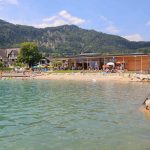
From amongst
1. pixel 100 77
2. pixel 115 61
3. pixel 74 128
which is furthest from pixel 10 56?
pixel 74 128

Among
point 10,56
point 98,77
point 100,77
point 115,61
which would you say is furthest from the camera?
point 10,56

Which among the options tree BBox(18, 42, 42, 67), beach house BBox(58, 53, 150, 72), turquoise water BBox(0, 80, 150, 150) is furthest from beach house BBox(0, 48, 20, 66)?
turquoise water BBox(0, 80, 150, 150)

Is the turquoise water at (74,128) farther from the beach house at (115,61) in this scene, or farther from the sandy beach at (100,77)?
the beach house at (115,61)

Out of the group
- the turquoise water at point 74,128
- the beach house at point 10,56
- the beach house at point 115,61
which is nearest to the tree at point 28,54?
the beach house at point 115,61

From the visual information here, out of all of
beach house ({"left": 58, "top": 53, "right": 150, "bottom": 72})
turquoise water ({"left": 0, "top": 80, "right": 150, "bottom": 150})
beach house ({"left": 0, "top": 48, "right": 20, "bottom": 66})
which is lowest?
turquoise water ({"left": 0, "top": 80, "right": 150, "bottom": 150})

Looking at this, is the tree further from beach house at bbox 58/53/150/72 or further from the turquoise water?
the turquoise water

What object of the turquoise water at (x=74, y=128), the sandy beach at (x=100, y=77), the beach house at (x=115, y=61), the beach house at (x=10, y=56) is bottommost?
the turquoise water at (x=74, y=128)

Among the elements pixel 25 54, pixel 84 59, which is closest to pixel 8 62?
pixel 25 54

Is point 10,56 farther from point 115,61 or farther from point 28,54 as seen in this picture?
point 115,61

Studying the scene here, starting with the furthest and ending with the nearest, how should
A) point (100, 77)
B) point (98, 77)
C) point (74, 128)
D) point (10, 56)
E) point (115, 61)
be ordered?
point (10, 56) < point (115, 61) < point (98, 77) < point (100, 77) < point (74, 128)

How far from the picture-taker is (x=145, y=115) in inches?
979

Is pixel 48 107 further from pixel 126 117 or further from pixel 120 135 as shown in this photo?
pixel 120 135

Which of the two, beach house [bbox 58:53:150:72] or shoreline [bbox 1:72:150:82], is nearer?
shoreline [bbox 1:72:150:82]

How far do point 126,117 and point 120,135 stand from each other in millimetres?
5820
